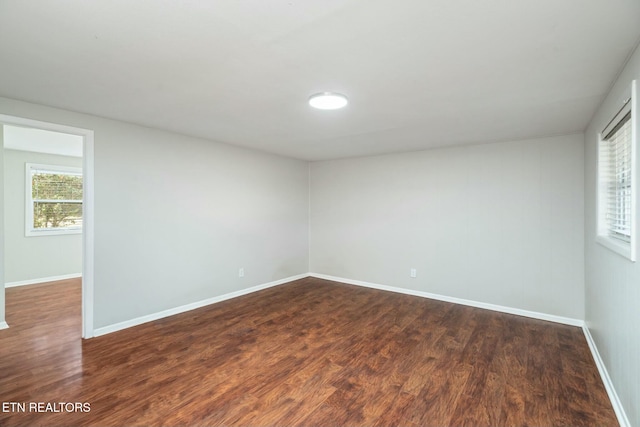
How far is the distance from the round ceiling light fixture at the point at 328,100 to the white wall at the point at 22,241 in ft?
19.0

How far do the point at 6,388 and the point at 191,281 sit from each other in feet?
6.51

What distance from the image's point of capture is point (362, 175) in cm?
535

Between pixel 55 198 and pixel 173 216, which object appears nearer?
pixel 173 216

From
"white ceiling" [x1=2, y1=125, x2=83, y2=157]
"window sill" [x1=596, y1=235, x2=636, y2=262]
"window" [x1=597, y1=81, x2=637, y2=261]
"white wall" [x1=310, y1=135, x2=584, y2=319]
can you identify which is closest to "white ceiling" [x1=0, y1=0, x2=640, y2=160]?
"window" [x1=597, y1=81, x2=637, y2=261]

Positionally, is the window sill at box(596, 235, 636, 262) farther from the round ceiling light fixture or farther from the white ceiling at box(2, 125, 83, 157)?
the white ceiling at box(2, 125, 83, 157)

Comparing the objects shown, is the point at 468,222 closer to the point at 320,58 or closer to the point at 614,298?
the point at 614,298

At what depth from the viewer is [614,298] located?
7.13 ft

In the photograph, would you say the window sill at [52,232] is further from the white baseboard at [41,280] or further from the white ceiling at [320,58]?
the white ceiling at [320,58]

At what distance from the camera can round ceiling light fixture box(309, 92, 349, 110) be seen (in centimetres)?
246

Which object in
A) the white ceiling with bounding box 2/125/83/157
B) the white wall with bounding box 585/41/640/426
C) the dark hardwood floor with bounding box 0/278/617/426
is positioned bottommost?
the dark hardwood floor with bounding box 0/278/617/426

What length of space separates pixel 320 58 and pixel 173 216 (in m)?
2.94

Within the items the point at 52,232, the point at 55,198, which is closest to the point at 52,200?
the point at 55,198

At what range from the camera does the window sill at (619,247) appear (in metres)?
1.77

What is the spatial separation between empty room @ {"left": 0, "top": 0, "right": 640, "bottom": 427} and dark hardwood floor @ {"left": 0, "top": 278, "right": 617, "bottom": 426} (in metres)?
0.02
